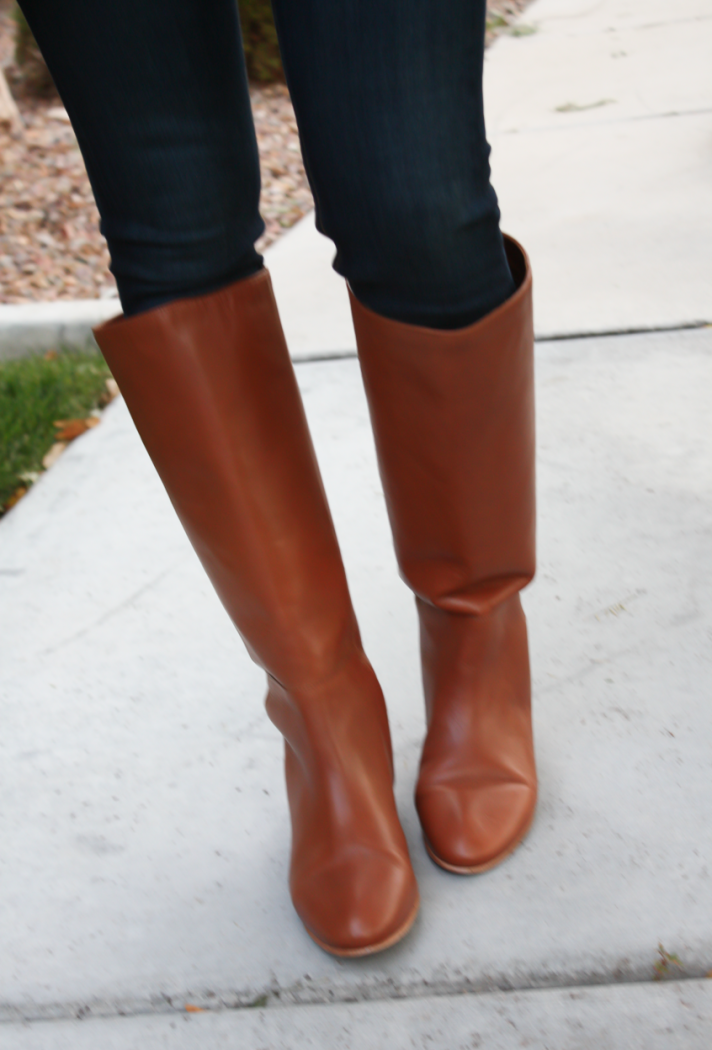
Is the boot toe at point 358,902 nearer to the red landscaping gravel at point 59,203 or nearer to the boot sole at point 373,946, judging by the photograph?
the boot sole at point 373,946

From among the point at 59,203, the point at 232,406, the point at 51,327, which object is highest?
the point at 232,406

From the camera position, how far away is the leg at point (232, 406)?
0.63 meters

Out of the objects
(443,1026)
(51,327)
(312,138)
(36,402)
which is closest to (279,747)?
(443,1026)

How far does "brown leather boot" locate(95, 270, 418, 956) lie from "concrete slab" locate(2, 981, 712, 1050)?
6 centimetres

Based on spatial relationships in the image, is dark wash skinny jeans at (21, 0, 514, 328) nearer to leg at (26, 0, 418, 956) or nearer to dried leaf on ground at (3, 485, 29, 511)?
leg at (26, 0, 418, 956)

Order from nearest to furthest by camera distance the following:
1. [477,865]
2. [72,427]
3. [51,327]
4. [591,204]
A: [477,865] → [72,427] → [51,327] → [591,204]

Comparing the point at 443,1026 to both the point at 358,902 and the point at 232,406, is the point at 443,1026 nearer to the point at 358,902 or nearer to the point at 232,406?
the point at 358,902

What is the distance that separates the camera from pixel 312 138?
644 mm

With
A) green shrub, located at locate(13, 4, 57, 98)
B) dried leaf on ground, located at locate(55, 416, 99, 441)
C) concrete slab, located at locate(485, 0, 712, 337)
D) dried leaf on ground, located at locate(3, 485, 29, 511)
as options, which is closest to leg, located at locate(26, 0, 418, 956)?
dried leaf on ground, located at locate(3, 485, 29, 511)

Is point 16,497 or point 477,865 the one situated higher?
point 477,865

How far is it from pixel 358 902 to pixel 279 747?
281 mm

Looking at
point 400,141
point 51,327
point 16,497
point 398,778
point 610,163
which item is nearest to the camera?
point 400,141

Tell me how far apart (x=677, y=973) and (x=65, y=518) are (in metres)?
1.16

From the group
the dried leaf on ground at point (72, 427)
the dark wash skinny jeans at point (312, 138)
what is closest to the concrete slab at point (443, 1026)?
the dark wash skinny jeans at point (312, 138)
